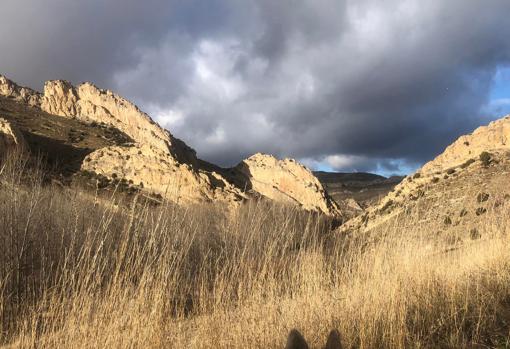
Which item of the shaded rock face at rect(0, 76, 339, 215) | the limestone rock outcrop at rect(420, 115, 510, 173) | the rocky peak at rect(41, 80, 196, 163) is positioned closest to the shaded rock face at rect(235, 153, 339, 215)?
the shaded rock face at rect(0, 76, 339, 215)

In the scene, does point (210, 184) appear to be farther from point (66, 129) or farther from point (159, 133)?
point (66, 129)

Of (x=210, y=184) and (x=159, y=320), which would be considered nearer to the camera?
(x=159, y=320)

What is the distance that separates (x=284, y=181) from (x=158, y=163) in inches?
679

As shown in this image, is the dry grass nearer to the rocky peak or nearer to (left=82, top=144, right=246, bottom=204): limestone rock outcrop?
(left=82, top=144, right=246, bottom=204): limestone rock outcrop

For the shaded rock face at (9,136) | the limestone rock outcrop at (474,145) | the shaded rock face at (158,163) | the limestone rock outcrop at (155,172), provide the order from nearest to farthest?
the shaded rock face at (9,136) → the limestone rock outcrop at (155,172) → the limestone rock outcrop at (474,145) → the shaded rock face at (158,163)

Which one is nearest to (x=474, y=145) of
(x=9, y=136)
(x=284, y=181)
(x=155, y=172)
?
(x=284, y=181)

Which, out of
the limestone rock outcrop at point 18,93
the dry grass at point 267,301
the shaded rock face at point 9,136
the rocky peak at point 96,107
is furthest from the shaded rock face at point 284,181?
the limestone rock outcrop at point 18,93

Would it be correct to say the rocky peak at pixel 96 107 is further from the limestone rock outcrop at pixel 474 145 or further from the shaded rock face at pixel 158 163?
the limestone rock outcrop at pixel 474 145

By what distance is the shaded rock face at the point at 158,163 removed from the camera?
38688mm

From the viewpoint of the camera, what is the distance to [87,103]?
78375 millimetres

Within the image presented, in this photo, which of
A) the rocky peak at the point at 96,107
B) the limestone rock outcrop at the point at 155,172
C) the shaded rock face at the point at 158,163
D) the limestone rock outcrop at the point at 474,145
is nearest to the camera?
the limestone rock outcrop at the point at 155,172

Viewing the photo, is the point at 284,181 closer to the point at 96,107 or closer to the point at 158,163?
the point at 158,163

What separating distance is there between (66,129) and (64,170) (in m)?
20.5

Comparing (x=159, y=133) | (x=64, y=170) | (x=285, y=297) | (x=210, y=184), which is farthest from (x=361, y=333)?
(x=159, y=133)
